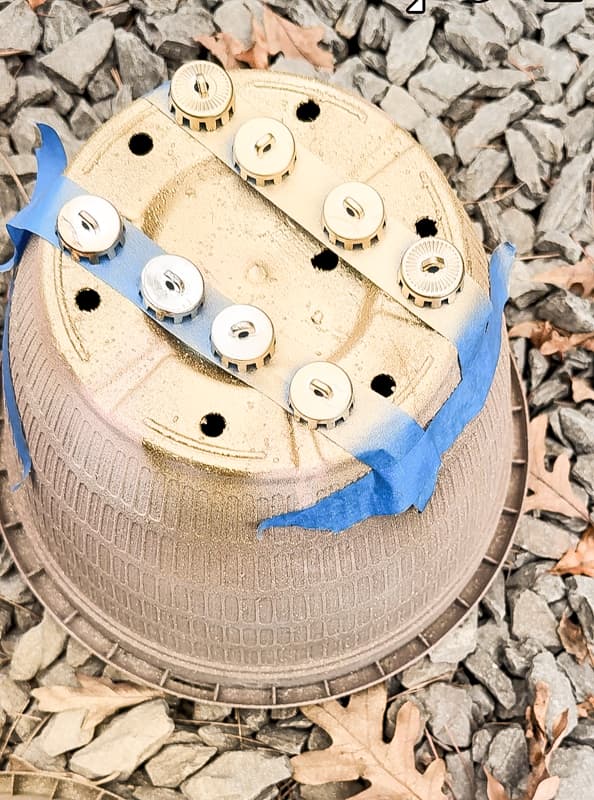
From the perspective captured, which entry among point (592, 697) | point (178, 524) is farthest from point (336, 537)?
point (592, 697)

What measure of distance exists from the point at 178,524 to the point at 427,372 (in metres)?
0.43

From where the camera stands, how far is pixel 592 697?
1951mm

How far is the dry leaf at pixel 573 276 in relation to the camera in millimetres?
2225

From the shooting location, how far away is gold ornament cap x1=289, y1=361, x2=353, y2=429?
139 cm

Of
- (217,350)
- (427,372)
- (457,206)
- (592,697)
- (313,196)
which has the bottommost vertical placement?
(592,697)

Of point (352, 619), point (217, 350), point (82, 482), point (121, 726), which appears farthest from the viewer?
point (121, 726)

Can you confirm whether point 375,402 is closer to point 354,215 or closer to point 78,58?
point 354,215

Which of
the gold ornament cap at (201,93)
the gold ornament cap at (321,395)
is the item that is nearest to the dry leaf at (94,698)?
the gold ornament cap at (321,395)

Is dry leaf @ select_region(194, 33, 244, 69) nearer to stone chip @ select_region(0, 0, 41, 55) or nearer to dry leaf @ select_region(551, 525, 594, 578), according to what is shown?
stone chip @ select_region(0, 0, 41, 55)

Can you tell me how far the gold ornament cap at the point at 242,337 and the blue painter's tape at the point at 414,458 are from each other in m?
0.20

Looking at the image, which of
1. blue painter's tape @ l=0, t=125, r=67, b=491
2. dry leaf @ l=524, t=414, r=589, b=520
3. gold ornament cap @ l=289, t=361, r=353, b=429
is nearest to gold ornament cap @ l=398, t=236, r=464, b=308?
gold ornament cap @ l=289, t=361, r=353, b=429

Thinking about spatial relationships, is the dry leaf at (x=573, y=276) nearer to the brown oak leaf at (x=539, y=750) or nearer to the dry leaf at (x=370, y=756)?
the brown oak leaf at (x=539, y=750)

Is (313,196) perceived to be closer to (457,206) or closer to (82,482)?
(457,206)

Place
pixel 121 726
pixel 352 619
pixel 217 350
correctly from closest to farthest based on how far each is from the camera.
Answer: pixel 217 350 → pixel 352 619 → pixel 121 726
